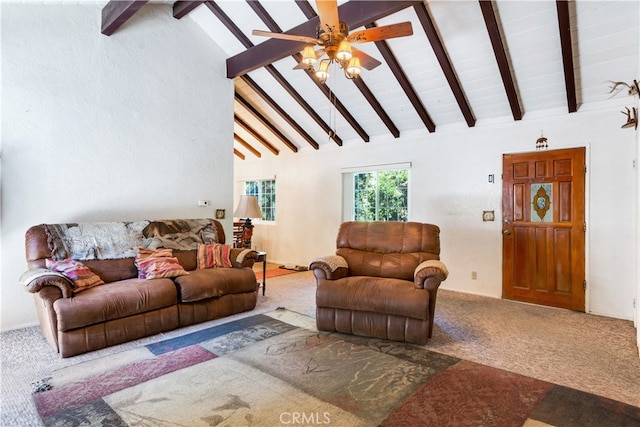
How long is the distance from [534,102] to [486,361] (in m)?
3.23

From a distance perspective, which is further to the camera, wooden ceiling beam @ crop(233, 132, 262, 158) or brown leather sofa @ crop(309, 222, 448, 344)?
wooden ceiling beam @ crop(233, 132, 262, 158)

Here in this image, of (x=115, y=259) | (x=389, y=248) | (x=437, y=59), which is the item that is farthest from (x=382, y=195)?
(x=115, y=259)

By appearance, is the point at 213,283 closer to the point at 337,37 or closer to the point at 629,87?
the point at 337,37

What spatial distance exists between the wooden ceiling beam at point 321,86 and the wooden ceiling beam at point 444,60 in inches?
62.4

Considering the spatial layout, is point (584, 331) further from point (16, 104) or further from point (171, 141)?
point (16, 104)

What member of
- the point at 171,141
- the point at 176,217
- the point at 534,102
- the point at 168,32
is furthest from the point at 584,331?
the point at 168,32

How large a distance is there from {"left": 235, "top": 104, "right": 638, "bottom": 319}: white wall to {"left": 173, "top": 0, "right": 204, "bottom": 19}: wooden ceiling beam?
3.10m

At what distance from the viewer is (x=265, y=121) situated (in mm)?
6422

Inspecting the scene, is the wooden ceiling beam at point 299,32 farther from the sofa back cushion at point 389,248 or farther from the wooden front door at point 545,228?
the wooden front door at point 545,228

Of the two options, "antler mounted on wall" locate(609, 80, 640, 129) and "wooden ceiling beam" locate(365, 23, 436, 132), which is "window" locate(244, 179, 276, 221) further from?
"antler mounted on wall" locate(609, 80, 640, 129)

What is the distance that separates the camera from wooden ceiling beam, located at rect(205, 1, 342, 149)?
445 cm

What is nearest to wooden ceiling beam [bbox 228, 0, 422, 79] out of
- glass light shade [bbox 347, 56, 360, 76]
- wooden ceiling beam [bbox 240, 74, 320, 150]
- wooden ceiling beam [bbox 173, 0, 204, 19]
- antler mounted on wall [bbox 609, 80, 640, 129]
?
wooden ceiling beam [bbox 240, 74, 320, 150]

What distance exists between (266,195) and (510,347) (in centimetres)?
577

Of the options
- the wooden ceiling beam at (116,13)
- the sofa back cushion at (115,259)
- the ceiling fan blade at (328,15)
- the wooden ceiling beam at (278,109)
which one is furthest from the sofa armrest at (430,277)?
the wooden ceiling beam at (278,109)
